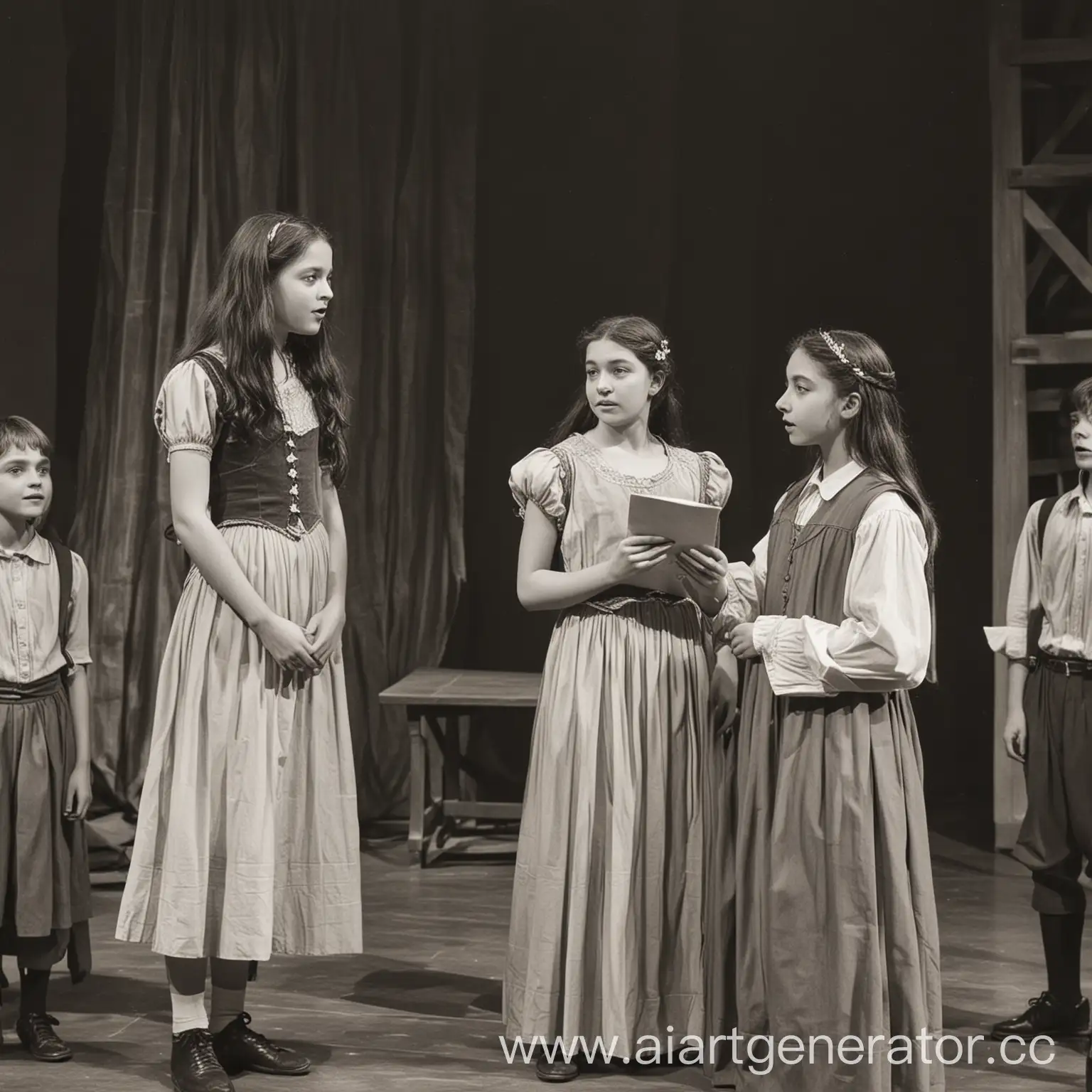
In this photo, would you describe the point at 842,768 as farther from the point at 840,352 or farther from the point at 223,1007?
the point at 223,1007

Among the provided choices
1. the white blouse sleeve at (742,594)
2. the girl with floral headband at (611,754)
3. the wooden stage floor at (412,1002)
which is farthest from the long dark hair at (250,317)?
the wooden stage floor at (412,1002)

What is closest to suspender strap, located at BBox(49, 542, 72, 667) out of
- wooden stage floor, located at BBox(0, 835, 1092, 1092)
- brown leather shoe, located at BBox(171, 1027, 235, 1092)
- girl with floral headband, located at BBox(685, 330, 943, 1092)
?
wooden stage floor, located at BBox(0, 835, 1092, 1092)

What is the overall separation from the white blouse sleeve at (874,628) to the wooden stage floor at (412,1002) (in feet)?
3.10

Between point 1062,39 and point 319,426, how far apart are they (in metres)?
3.69

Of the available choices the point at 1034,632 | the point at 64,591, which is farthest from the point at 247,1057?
the point at 1034,632

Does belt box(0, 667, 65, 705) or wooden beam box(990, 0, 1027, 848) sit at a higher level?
wooden beam box(990, 0, 1027, 848)


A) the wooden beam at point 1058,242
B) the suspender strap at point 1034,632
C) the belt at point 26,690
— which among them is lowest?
the belt at point 26,690

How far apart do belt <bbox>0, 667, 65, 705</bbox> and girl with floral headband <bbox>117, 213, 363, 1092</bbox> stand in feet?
1.93

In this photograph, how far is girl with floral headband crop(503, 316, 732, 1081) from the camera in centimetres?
304

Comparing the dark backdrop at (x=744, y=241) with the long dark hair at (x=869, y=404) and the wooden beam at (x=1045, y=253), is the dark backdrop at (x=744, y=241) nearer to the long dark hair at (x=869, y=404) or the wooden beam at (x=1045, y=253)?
the wooden beam at (x=1045, y=253)

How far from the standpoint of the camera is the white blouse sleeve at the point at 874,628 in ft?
8.42

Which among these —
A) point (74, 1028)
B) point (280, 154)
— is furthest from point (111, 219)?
point (74, 1028)

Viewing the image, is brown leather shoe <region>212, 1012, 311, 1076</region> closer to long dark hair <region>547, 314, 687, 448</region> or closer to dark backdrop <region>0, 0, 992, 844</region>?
long dark hair <region>547, 314, 687, 448</region>

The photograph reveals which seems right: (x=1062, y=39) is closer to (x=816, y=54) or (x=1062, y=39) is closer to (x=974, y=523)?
(x=816, y=54)
